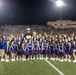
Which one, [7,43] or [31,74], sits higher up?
[7,43]

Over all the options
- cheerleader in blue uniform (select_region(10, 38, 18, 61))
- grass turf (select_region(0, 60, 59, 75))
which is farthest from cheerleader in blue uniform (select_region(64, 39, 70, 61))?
cheerleader in blue uniform (select_region(10, 38, 18, 61))

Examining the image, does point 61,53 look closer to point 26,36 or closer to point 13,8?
point 26,36

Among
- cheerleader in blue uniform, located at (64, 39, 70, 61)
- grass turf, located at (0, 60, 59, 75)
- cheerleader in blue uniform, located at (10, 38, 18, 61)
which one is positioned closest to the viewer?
grass turf, located at (0, 60, 59, 75)

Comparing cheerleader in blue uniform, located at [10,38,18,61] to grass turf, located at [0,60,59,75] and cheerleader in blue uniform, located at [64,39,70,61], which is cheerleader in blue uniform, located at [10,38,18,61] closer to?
grass turf, located at [0,60,59,75]

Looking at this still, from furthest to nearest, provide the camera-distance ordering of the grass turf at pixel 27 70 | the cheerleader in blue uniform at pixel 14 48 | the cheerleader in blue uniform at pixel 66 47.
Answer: the cheerleader in blue uniform at pixel 14 48, the cheerleader in blue uniform at pixel 66 47, the grass turf at pixel 27 70

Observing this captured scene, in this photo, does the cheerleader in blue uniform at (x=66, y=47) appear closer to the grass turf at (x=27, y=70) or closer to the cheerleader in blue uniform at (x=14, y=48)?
the grass turf at (x=27, y=70)

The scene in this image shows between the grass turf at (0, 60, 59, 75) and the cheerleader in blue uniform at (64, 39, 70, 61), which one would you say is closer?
the grass turf at (0, 60, 59, 75)

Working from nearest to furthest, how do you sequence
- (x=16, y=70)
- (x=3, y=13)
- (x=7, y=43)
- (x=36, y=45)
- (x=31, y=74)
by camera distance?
(x=31, y=74) → (x=16, y=70) → (x=7, y=43) → (x=36, y=45) → (x=3, y=13)

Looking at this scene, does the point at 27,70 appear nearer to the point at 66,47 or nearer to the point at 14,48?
the point at 14,48

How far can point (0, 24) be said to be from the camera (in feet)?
134

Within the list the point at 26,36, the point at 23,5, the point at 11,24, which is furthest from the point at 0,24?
the point at 26,36

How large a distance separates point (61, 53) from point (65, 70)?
128 inches

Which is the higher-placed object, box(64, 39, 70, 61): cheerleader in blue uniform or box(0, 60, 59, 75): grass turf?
box(64, 39, 70, 61): cheerleader in blue uniform

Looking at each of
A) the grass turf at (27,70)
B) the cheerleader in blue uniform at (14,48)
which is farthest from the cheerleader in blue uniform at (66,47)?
the cheerleader in blue uniform at (14,48)
